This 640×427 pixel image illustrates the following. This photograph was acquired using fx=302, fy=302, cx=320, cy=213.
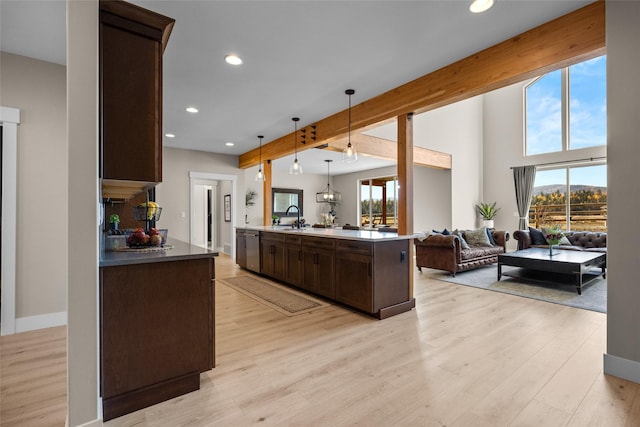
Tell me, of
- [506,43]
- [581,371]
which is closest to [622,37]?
[506,43]

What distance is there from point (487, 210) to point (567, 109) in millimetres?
3127

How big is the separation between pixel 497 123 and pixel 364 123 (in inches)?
274

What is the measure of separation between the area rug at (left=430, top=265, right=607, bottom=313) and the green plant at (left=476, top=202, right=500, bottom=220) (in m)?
3.61

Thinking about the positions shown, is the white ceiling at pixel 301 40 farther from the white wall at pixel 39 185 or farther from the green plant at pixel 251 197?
the green plant at pixel 251 197

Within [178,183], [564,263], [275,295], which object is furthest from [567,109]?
[178,183]

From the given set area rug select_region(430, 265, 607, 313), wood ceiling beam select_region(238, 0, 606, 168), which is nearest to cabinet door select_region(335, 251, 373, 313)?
wood ceiling beam select_region(238, 0, 606, 168)

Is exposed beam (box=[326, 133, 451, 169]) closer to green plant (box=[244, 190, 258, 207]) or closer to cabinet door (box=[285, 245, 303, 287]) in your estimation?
cabinet door (box=[285, 245, 303, 287])

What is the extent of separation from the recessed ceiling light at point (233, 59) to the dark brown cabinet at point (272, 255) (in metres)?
2.49

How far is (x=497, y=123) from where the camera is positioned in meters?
9.04

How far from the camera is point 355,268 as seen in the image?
3.39m

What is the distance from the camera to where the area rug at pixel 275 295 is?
3.59m

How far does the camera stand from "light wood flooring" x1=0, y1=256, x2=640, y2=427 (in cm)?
169

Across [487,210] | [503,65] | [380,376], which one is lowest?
[380,376]

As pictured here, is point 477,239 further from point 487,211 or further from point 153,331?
point 153,331
